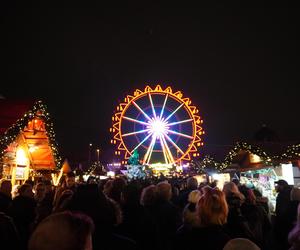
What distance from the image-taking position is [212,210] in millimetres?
4062

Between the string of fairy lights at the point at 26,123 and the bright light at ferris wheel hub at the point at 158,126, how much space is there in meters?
16.4

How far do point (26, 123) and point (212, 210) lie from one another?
944cm

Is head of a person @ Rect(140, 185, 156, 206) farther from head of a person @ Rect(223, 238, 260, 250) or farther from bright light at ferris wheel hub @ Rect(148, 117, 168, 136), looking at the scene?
bright light at ferris wheel hub @ Rect(148, 117, 168, 136)

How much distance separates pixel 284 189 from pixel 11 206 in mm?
6108

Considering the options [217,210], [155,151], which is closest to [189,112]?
[155,151]

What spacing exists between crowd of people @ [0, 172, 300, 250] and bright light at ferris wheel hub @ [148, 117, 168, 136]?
24.0 m

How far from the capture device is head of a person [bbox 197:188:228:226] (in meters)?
4.02

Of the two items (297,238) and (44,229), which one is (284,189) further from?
(44,229)

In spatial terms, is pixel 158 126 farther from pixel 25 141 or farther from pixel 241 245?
pixel 241 245

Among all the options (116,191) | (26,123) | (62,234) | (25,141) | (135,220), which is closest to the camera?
(62,234)

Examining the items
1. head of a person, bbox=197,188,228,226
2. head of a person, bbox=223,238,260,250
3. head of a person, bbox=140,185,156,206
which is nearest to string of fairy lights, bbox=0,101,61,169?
head of a person, bbox=140,185,156,206

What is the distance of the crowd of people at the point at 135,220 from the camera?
2.34 metres

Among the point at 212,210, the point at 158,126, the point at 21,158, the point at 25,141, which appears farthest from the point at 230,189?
the point at 158,126

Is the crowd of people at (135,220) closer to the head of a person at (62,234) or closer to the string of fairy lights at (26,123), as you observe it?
the head of a person at (62,234)
